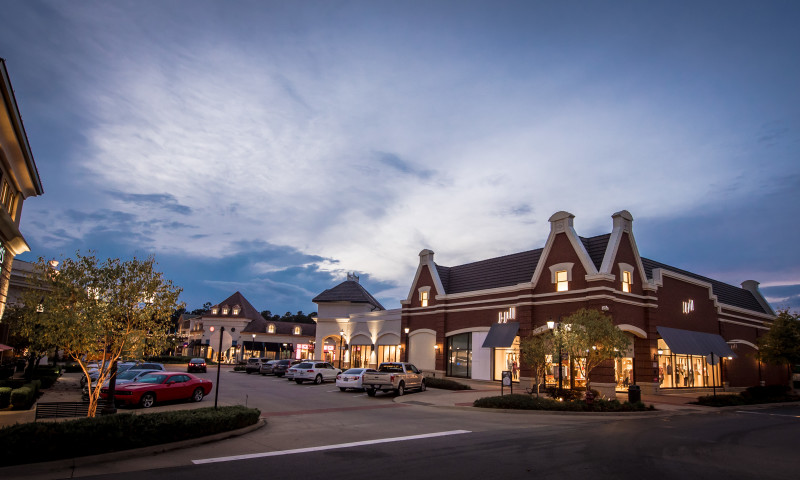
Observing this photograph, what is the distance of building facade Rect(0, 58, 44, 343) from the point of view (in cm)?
1489

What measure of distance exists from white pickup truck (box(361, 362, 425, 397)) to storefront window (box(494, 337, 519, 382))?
891 centimetres

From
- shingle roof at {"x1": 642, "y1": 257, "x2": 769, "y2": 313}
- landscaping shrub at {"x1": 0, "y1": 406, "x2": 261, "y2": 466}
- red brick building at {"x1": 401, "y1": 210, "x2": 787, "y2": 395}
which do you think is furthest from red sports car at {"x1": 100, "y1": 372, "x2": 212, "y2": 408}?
shingle roof at {"x1": 642, "y1": 257, "x2": 769, "y2": 313}

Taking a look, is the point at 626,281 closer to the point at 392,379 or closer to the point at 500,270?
the point at 500,270

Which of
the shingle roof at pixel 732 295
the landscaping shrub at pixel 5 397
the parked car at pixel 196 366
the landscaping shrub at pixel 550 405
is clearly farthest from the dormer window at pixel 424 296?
the landscaping shrub at pixel 5 397

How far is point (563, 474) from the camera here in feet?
32.2

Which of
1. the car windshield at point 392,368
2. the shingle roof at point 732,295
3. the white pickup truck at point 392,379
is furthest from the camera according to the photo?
the shingle roof at point 732,295

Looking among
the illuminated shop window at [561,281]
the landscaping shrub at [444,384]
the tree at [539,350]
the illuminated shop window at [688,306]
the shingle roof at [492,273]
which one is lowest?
the landscaping shrub at [444,384]

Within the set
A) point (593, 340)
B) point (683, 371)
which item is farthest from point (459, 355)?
point (593, 340)

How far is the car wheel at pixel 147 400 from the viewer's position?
20.2 m

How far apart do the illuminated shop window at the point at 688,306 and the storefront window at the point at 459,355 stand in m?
16.1

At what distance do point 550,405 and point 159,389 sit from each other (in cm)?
1650

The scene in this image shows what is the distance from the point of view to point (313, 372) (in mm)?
36719

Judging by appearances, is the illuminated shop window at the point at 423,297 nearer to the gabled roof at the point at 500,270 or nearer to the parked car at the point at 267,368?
the gabled roof at the point at 500,270

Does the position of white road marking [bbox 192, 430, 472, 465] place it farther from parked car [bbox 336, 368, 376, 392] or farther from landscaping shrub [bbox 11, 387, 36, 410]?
parked car [bbox 336, 368, 376, 392]
